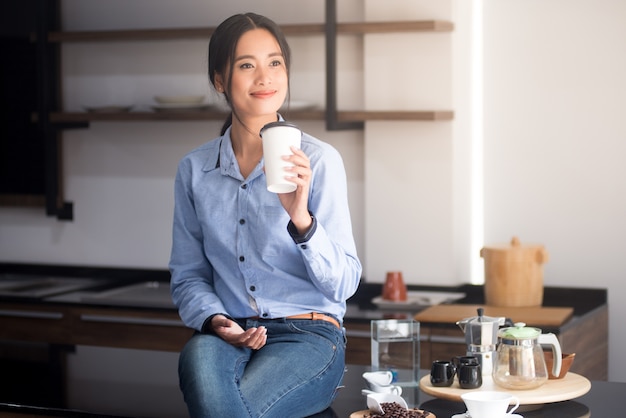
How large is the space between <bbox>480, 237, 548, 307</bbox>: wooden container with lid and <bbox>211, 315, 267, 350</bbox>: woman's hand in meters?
1.91

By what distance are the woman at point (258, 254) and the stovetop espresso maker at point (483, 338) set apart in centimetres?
30

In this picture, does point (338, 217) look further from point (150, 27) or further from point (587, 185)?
point (150, 27)

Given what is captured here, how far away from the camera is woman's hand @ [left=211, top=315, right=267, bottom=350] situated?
2.28 m

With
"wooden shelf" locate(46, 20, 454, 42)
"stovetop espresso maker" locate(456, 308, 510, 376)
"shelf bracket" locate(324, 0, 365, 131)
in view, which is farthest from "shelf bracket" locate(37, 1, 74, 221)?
"stovetop espresso maker" locate(456, 308, 510, 376)

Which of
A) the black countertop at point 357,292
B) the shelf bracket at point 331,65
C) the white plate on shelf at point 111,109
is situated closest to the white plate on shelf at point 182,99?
the white plate on shelf at point 111,109

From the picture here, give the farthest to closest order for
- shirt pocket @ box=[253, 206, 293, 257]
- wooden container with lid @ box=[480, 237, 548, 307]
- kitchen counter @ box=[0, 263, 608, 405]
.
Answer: wooden container with lid @ box=[480, 237, 548, 307] → kitchen counter @ box=[0, 263, 608, 405] → shirt pocket @ box=[253, 206, 293, 257]

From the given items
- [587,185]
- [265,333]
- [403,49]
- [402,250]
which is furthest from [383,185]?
[265,333]

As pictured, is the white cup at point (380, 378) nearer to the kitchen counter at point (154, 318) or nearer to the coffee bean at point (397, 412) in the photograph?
the coffee bean at point (397, 412)

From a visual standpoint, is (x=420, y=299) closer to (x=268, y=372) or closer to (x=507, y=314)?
(x=507, y=314)

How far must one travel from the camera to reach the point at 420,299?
13.9 feet

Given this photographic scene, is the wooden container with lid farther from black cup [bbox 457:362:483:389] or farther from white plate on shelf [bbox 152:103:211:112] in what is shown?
black cup [bbox 457:362:483:389]

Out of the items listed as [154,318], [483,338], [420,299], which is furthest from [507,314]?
[483,338]

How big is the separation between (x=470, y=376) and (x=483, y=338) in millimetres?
110

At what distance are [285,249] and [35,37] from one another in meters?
3.06
